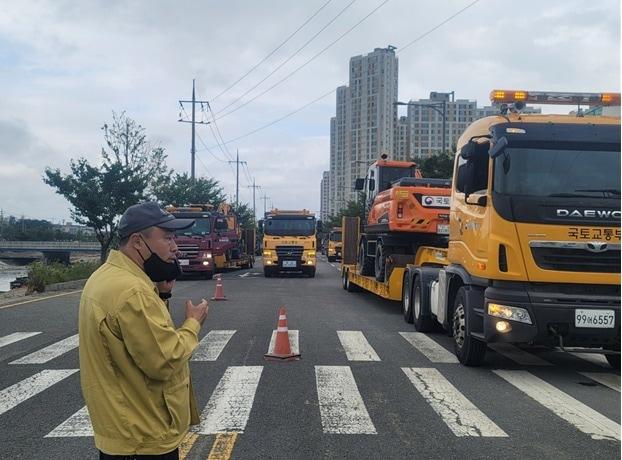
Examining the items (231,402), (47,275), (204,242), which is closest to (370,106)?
(204,242)

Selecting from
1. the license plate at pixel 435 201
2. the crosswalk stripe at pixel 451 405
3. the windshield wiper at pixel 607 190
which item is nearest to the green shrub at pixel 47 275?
the license plate at pixel 435 201

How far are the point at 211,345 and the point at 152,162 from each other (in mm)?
31317

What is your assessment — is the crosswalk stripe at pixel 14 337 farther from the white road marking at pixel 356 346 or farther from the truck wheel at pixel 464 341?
the truck wheel at pixel 464 341

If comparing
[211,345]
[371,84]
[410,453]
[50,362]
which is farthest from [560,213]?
[371,84]

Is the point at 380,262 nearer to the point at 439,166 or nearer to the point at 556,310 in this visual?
the point at 556,310

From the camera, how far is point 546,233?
24.0 ft

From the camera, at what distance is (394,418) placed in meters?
5.83

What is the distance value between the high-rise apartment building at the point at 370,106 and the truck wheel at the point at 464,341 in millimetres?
29845

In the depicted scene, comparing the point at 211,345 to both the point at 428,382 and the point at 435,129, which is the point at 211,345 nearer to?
the point at 428,382

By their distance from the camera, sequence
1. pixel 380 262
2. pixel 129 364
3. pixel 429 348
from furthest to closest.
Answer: pixel 380 262 < pixel 429 348 < pixel 129 364

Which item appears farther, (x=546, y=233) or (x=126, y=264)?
(x=546, y=233)

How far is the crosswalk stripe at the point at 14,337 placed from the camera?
10008 millimetres

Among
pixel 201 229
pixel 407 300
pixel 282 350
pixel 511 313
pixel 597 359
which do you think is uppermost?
pixel 201 229

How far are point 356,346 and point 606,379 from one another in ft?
11.7
